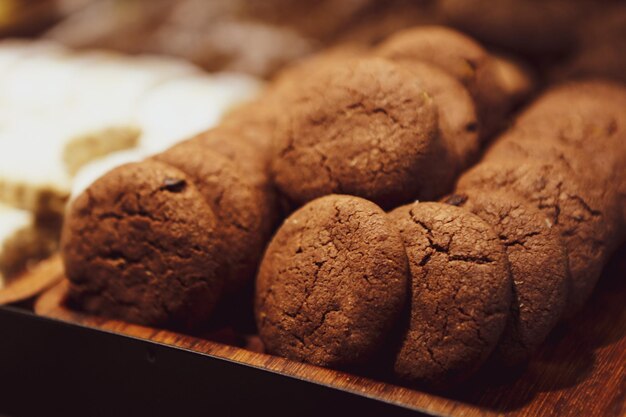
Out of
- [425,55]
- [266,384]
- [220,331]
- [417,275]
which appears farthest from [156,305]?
[425,55]

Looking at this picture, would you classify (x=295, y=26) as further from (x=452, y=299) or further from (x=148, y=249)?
(x=452, y=299)

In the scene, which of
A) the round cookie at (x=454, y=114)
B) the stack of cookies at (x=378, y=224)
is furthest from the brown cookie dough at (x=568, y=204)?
the round cookie at (x=454, y=114)

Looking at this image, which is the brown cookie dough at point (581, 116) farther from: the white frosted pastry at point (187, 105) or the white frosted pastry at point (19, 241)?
the white frosted pastry at point (19, 241)

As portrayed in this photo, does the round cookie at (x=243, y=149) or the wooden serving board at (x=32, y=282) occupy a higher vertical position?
the round cookie at (x=243, y=149)

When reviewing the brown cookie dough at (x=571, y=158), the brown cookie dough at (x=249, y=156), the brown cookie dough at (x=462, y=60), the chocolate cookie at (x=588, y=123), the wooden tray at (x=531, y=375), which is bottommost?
the wooden tray at (x=531, y=375)

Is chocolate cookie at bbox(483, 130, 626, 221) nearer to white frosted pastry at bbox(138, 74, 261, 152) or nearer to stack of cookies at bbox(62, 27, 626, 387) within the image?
stack of cookies at bbox(62, 27, 626, 387)

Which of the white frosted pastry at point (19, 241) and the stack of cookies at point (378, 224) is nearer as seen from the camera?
the stack of cookies at point (378, 224)

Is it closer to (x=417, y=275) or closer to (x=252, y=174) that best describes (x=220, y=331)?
(x=252, y=174)
